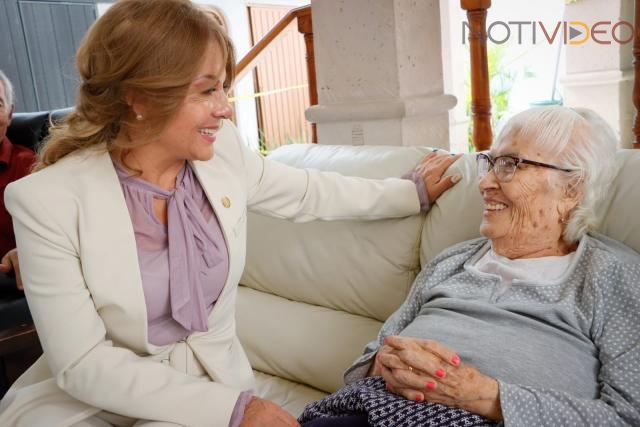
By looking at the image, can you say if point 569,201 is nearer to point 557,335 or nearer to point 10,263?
point 557,335

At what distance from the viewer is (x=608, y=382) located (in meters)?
1.16

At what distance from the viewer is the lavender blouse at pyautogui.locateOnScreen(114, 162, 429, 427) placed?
1326 millimetres

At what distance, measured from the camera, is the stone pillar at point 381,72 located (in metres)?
2.25

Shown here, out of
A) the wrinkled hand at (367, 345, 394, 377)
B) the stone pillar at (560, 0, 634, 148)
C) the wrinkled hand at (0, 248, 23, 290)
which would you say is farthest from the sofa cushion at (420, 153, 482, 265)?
the stone pillar at (560, 0, 634, 148)

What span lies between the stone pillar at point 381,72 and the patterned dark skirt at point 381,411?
4.05 ft

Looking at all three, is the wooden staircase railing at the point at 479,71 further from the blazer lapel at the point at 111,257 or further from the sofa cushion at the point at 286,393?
the blazer lapel at the point at 111,257

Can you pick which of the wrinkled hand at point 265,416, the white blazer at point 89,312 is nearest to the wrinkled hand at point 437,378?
the wrinkled hand at point 265,416

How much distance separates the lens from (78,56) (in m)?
1.29

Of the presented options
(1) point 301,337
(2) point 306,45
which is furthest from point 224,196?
(2) point 306,45

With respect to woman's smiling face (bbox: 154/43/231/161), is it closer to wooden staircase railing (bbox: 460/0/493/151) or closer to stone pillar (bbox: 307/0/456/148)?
stone pillar (bbox: 307/0/456/148)

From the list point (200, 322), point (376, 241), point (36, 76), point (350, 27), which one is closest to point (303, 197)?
point (376, 241)

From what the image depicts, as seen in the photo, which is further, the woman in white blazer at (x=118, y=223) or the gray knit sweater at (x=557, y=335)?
the woman in white blazer at (x=118, y=223)

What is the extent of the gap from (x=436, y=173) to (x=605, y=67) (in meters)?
2.32

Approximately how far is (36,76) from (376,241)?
5516 mm
